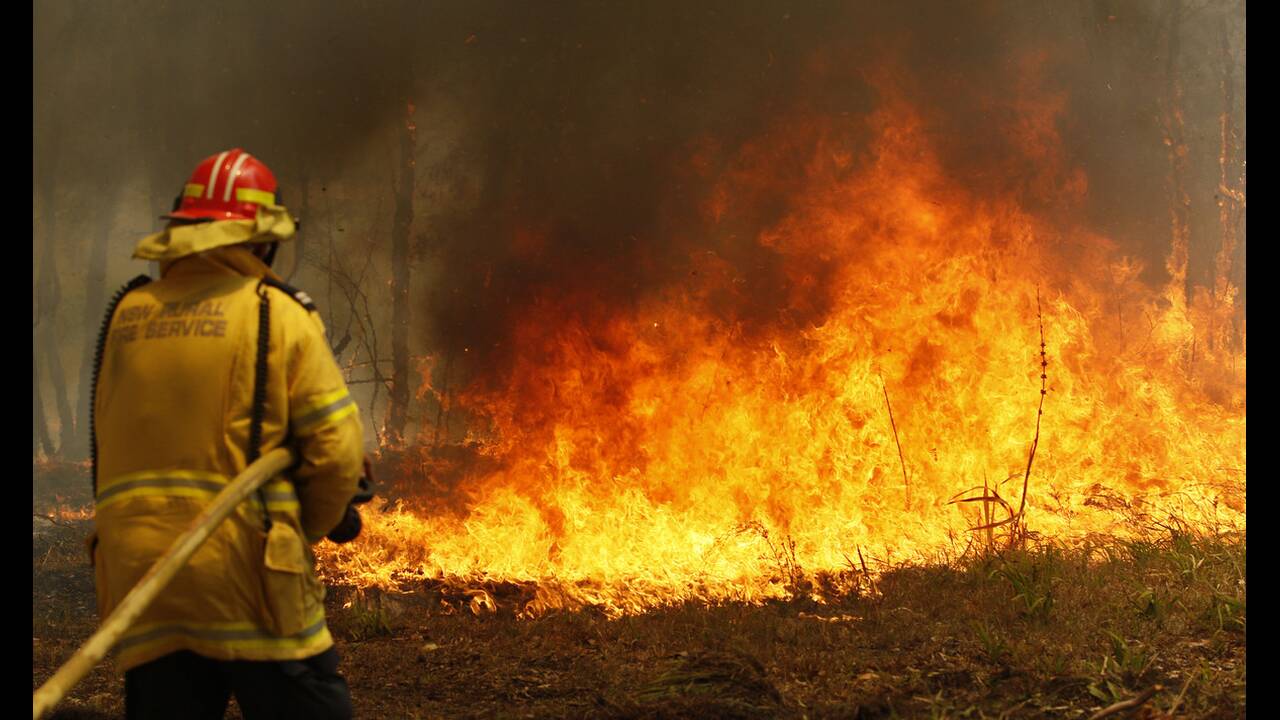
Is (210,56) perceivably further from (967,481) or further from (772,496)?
(967,481)

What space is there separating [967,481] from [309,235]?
300 inches

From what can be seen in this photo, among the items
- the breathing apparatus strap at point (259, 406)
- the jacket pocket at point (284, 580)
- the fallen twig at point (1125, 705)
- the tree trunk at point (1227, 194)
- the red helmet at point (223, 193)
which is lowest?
the fallen twig at point (1125, 705)

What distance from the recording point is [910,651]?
16.7ft

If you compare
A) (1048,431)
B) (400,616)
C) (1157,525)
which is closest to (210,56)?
(400,616)

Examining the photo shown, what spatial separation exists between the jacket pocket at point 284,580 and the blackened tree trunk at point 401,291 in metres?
8.39

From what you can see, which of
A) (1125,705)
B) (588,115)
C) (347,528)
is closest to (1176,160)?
(588,115)

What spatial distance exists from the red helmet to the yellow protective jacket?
28cm

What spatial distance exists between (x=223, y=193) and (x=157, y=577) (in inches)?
47.5

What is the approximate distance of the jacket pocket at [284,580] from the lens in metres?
2.75

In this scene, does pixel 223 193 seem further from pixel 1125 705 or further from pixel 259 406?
pixel 1125 705

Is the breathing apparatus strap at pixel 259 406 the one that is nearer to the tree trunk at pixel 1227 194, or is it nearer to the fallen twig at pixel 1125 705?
the fallen twig at pixel 1125 705

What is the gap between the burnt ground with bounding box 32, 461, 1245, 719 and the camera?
14.9ft

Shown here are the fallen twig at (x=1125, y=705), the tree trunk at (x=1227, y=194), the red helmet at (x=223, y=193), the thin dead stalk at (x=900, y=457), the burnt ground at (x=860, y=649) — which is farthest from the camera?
the tree trunk at (x=1227, y=194)

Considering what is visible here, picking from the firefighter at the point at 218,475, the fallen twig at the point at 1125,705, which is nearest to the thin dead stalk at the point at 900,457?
the fallen twig at the point at 1125,705
